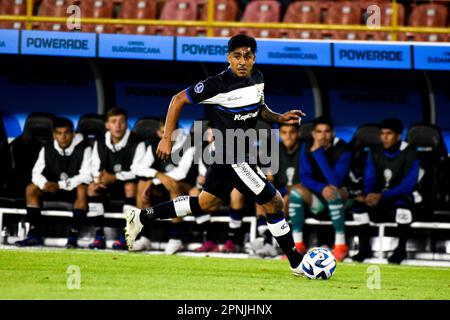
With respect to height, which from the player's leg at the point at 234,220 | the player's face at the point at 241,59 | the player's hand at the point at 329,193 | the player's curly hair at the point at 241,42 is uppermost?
the player's curly hair at the point at 241,42

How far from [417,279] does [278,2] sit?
7.69 m

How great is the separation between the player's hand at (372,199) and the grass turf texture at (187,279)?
42.7 inches

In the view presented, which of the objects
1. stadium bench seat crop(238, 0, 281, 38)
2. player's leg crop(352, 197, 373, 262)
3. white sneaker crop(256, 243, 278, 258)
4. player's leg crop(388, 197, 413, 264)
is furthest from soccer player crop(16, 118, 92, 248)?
stadium bench seat crop(238, 0, 281, 38)

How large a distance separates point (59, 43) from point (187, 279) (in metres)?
5.09

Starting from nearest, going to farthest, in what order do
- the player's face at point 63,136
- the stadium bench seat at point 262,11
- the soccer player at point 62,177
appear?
the soccer player at point 62,177, the player's face at point 63,136, the stadium bench seat at point 262,11

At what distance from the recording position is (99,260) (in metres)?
9.56

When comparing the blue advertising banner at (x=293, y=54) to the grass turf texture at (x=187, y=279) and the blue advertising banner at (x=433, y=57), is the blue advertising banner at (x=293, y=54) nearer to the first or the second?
the blue advertising banner at (x=433, y=57)

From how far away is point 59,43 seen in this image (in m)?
12.3

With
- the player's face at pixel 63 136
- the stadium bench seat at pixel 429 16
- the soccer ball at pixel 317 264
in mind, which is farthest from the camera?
the stadium bench seat at pixel 429 16

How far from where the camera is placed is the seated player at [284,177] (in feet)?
37.1

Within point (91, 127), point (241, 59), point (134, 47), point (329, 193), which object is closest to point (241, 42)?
point (241, 59)

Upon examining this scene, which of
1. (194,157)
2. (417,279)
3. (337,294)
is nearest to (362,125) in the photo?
(194,157)

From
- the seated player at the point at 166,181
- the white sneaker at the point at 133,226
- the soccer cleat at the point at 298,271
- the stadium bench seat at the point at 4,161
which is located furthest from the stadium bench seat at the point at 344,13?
the soccer cleat at the point at 298,271

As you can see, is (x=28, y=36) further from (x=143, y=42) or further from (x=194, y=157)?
(x=194, y=157)
